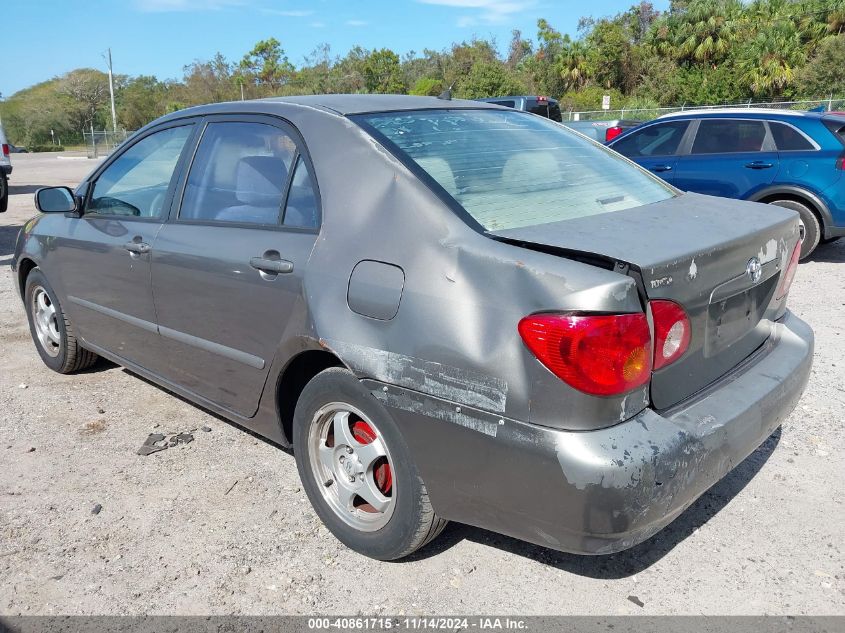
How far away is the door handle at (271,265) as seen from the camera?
9.20 ft

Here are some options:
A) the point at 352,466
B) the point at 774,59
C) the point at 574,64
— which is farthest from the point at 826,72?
the point at 352,466

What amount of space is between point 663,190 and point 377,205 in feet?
4.57

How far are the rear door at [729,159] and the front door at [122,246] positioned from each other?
636 cm

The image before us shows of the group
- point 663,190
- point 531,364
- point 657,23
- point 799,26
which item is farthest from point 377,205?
point 657,23

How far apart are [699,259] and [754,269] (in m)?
0.43

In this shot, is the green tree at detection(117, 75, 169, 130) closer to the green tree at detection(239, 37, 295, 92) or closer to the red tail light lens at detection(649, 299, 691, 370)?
the green tree at detection(239, 37, 295, 92)

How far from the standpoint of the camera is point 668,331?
7.30 feet

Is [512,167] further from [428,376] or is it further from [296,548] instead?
[296,548]

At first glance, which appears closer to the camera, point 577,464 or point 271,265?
point 577,464

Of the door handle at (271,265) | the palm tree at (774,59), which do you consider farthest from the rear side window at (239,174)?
the palm tree at (774,59)

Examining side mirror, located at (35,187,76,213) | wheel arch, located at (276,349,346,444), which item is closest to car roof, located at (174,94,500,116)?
wheel arch, located at (276,349,346,444)

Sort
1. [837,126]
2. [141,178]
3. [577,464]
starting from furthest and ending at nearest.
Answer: [837,126]
[141,178]
[577,464]

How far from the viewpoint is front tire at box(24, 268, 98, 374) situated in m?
4.59

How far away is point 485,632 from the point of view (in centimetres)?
241
